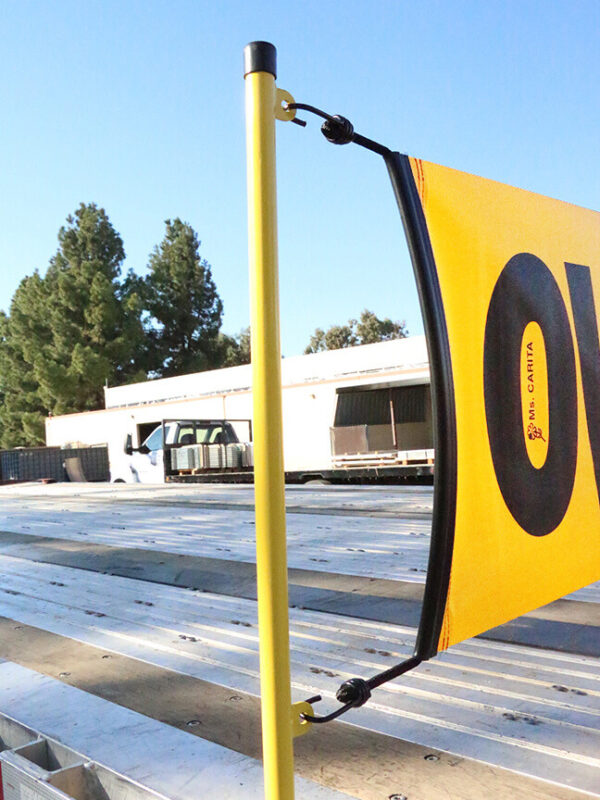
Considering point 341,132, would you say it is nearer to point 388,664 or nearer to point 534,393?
point 534,393

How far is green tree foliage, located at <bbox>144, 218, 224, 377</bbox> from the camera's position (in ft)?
174

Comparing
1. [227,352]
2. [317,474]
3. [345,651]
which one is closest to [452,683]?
[345,651]

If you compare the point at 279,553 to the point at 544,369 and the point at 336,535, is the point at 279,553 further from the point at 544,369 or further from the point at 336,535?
the point at 336,535

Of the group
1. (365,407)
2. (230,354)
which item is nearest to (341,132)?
(365,407)

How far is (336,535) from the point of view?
587 cm

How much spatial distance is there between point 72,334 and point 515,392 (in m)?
49.9

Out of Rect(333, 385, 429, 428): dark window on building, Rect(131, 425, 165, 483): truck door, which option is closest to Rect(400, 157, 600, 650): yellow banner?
Rect(131, 425, 165, 483): truck door

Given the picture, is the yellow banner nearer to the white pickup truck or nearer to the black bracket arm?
the black bracket arm

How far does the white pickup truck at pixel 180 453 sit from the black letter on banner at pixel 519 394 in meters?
16.2

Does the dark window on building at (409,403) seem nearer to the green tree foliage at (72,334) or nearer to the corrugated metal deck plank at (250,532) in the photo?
the corrugated metal deck plank at (250,532)

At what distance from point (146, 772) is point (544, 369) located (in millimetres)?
1549

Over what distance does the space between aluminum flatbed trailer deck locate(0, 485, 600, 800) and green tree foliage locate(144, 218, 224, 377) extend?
47.8m

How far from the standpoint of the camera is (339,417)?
2138 centimetres

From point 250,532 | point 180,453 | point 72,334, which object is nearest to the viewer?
point 250,532
